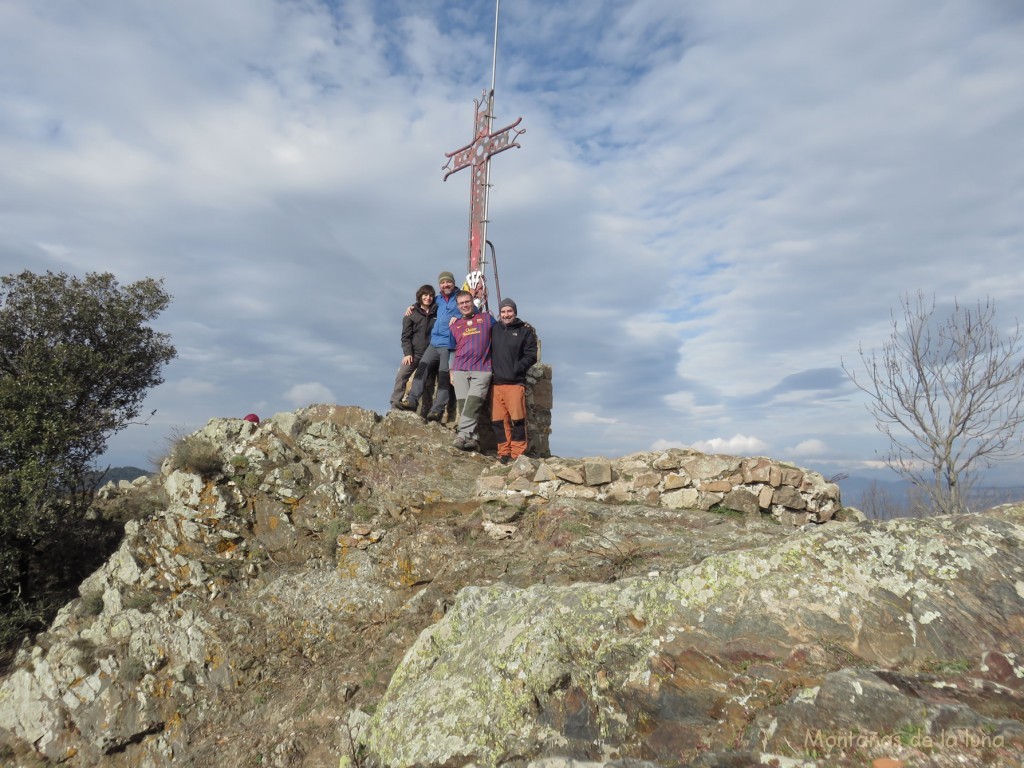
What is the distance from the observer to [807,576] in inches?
158

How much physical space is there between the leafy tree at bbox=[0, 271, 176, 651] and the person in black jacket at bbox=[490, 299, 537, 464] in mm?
8288

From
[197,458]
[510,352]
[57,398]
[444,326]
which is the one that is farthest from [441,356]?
[57,398]

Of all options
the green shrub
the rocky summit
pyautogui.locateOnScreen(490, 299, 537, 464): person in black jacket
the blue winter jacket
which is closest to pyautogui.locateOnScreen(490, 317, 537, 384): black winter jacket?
pyautogui.locateOnScreen(490, 299, 537, 464): person in black jacket

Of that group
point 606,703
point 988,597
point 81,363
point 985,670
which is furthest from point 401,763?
point 81,363

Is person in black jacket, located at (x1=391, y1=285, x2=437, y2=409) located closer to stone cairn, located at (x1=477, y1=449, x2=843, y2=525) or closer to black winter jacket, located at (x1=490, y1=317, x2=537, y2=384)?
black winter jacket, located at (x1=490, y1=317, x2=537, y2=384)

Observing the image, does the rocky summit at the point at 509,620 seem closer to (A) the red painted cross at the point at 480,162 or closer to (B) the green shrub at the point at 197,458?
(B) the green shrub at the point at 197,458

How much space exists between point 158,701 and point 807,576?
262 inches

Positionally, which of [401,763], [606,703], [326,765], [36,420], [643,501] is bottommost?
[326,765]

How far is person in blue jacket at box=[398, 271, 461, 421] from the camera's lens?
12.1m

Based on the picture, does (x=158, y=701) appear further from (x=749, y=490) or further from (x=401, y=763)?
(x=749, y=490)

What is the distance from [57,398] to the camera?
12.0 m

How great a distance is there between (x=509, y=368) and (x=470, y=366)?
2.57 ft

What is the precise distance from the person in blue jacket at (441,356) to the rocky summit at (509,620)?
0.87 meters

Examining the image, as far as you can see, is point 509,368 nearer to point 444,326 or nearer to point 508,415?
point 508,415
